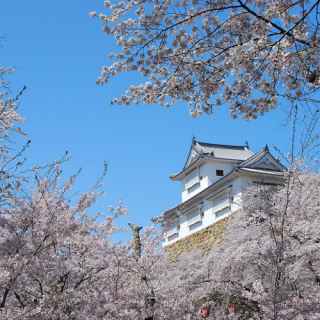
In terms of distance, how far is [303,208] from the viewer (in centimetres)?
1208

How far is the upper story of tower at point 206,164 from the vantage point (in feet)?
89.8

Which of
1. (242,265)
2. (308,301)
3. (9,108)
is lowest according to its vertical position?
(308,301)

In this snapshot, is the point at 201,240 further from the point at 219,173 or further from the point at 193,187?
the point at 219,173

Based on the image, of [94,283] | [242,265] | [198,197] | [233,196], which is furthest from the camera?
[198,197]

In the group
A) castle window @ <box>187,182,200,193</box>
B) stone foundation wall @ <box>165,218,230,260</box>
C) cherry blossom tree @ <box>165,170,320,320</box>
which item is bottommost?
cherry blossom tree @ <box>165,170,320,320</box>

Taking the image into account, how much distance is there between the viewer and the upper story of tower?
89.8 ft

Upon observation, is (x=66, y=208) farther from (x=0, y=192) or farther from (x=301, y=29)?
(x=301, y=29)

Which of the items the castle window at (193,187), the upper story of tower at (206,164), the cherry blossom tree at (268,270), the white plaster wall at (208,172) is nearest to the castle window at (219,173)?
the upper story of tower at (206,164)

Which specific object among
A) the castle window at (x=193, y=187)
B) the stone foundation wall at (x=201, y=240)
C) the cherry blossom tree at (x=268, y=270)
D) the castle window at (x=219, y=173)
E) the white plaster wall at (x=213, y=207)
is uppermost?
the castle window at (x=219, y=173)

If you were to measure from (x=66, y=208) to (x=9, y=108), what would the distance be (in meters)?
2.87

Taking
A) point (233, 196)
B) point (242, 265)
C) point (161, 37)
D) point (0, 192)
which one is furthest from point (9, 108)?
point (233, 196)

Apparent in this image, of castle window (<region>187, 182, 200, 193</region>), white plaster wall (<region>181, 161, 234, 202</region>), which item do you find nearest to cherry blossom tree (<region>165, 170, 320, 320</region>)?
white plaster wall (<region>181, 161, 234, 202</region>)

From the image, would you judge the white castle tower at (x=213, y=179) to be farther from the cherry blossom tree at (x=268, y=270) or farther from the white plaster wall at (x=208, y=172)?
the cherry blossom tree at (x=268, y=270)

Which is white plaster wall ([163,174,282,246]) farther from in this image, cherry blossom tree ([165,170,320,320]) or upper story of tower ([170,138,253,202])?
cherry blossom tree ([165,170,320,320])
